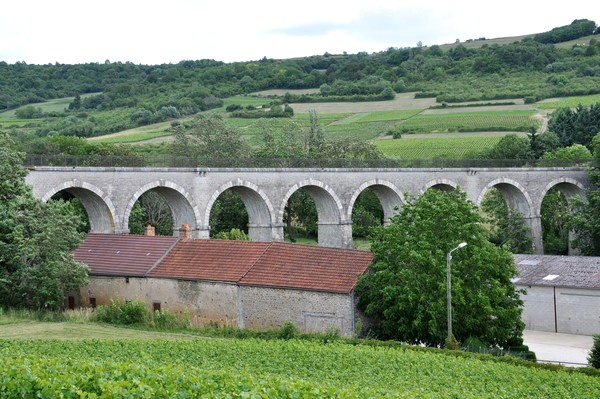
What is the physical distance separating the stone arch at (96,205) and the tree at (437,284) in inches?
698

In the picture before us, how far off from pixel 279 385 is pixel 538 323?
27.2 metres

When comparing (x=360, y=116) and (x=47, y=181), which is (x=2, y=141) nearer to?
(x=47, y=181)

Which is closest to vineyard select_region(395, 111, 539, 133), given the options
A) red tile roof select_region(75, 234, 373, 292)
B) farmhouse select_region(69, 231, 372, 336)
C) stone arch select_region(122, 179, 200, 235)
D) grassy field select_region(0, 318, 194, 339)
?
stone arch select_region(122, 179, 200, 235)

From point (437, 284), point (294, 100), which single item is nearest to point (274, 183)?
point (437, 284)

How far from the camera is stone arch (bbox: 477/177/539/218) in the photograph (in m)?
67.1

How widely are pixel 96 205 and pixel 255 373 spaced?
28046 mm

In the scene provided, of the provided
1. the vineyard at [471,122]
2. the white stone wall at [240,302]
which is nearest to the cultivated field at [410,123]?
the vineyard at [471,122]

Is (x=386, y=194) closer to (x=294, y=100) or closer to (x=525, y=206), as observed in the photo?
(x=525, y=206)

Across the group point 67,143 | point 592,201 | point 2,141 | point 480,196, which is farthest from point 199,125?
point 2,141

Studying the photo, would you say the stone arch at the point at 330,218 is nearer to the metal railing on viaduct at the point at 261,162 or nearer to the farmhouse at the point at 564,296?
the metal railing on viaduct at the point at 261,162

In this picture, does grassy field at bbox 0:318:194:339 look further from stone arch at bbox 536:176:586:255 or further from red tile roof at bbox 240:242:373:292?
stone arch at bbox 536:176:586:255

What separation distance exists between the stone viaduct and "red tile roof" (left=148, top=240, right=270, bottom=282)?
27.1 feet

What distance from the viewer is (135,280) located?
4138cm

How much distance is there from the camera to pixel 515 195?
68938 mm
